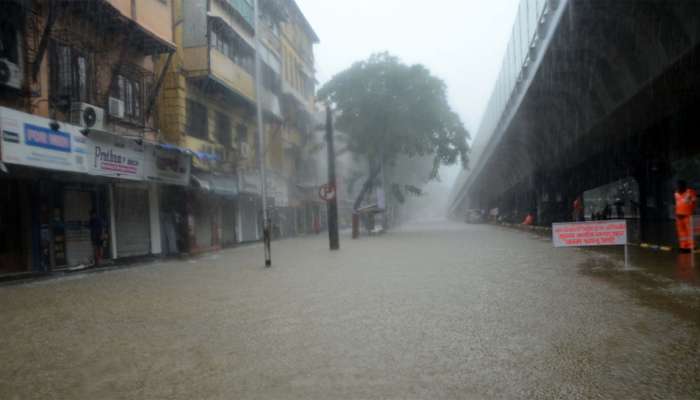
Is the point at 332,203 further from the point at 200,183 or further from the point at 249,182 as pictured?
the point at 249,182

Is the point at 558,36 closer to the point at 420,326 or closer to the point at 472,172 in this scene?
the point at 420,326

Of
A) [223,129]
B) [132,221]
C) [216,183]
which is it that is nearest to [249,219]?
[223,129]

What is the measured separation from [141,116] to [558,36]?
12584mm

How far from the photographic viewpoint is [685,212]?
11555 millimetres

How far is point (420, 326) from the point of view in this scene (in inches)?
225

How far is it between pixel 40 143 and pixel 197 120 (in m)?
10.2

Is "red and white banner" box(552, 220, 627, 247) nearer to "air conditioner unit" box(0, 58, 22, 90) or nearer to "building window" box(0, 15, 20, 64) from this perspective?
"air conditioner unit" box(0, 58, 22, 90)

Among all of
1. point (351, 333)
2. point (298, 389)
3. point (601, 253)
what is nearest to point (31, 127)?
point (351, 333)

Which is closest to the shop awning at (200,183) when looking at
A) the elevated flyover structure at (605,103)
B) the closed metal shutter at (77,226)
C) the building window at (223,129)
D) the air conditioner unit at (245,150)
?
the building window at (223,129)

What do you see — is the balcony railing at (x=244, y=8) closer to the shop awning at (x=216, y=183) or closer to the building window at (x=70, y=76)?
the shop awning at (x=216, y=183)

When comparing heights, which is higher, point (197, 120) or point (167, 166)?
point (197, 120)

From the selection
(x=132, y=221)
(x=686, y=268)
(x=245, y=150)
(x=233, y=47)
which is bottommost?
(x=686, y=268)

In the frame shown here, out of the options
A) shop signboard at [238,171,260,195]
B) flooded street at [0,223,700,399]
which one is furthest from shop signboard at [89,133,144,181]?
shop signboard at [238,171,260,195]

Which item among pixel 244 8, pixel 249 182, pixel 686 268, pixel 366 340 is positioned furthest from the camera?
pixel 249 182
